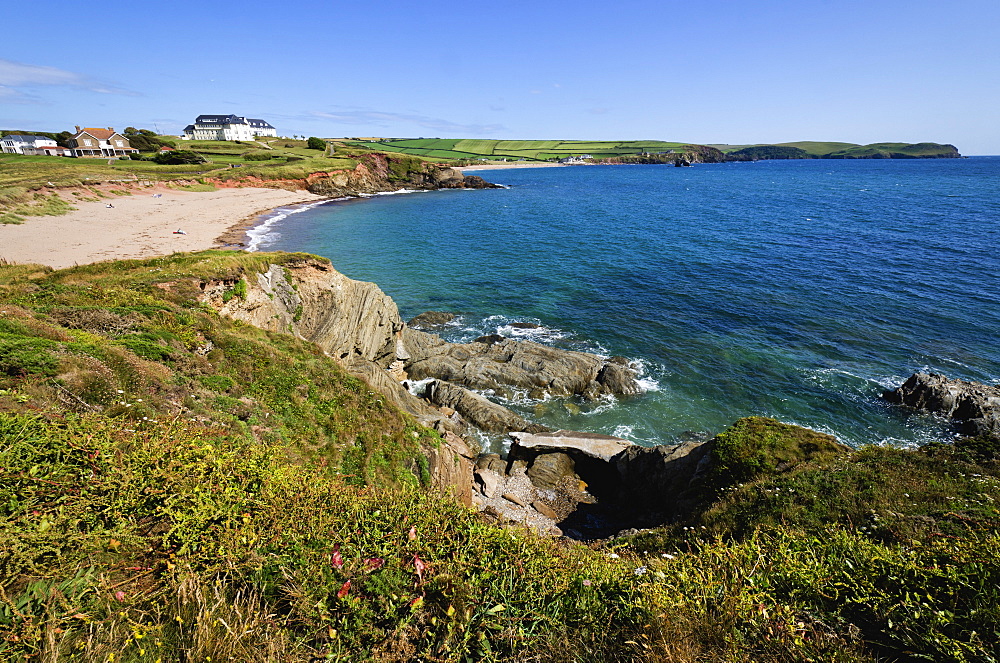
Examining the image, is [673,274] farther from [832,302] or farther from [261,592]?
[261,592]

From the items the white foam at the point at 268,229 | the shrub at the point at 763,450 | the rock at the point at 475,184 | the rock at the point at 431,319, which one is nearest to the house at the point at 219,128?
the rock at the point at 475,184

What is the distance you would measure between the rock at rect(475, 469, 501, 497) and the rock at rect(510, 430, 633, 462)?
2.06 m

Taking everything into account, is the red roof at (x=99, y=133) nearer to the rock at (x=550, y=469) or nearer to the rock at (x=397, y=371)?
the rock at (x=397, y=371)

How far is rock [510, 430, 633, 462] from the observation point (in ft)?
66.5

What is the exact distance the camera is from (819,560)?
6434 millimetres

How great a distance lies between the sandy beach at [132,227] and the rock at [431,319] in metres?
24.5

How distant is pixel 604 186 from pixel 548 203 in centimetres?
5325

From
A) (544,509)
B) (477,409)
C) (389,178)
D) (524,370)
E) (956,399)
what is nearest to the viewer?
(544,509)

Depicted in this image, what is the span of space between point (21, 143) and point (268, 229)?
334 ft

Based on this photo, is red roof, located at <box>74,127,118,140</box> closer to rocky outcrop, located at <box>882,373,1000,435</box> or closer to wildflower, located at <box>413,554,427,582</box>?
wildflower, located at <box>413,554,427,582</box>

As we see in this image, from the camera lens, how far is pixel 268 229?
65062 millimetres

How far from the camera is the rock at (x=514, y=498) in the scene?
18125 millimetres

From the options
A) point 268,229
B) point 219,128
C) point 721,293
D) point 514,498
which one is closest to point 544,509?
point 514,498

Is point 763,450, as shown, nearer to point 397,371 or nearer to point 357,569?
point 357,569
